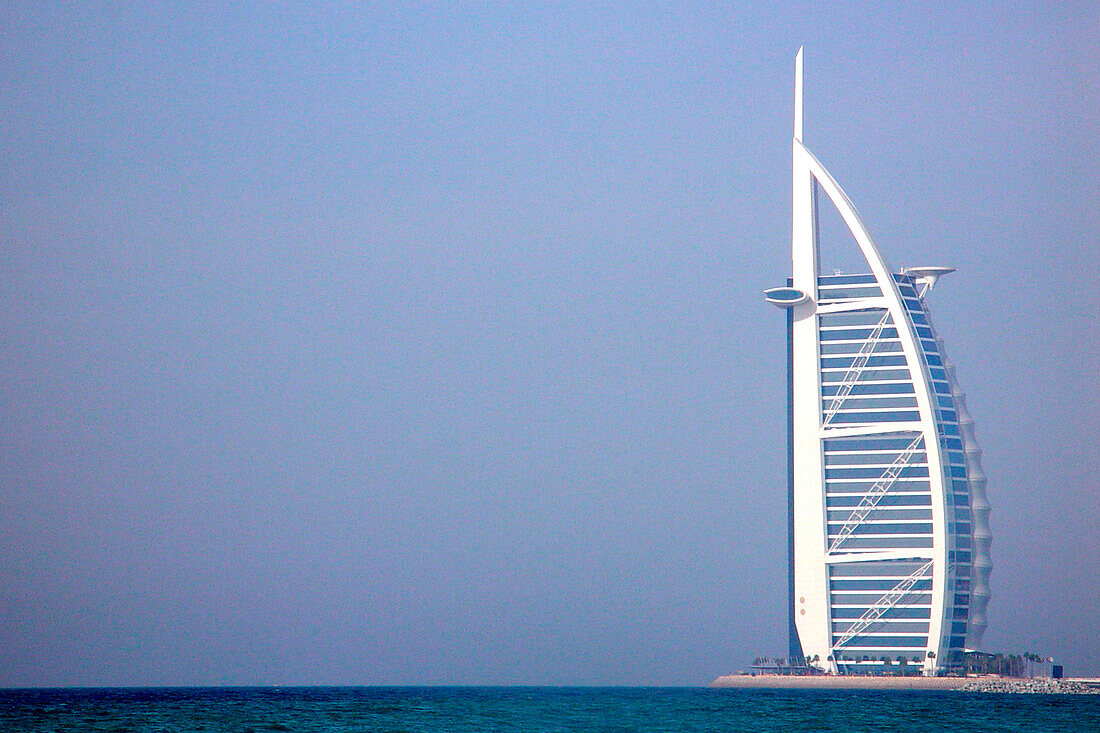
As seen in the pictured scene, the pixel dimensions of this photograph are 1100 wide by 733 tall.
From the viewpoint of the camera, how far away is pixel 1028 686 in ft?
357

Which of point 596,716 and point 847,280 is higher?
point 847,280

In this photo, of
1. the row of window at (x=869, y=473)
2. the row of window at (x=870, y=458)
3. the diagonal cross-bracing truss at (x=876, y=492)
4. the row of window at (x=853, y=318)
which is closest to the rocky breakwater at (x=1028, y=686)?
the diagonal cross-bracing truss at (x=876, y=492)

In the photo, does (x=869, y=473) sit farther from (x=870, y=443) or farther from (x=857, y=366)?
(x=857, y=366)

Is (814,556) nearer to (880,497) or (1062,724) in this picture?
(880,497)

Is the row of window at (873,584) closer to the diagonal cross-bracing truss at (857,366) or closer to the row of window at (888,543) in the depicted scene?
the row of window at (888,543)

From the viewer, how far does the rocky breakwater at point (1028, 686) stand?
10650 cm

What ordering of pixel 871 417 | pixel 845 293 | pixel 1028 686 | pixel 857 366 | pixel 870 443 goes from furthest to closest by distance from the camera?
pixel 845 293, pixel 857 366, pixel 871 417, pixel 870 443, pixel 1028 686

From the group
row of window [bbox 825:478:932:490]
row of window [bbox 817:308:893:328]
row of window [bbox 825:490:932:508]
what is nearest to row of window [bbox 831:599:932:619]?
row of window [bbox 825:490:932:508]

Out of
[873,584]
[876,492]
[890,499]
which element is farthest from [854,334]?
A: [873,584]

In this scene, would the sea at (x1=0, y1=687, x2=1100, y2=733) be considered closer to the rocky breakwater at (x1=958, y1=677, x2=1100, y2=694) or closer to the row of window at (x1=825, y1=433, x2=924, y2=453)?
the rocky breakwater at (x1=958, y1=677, x2=1100, y2=694)

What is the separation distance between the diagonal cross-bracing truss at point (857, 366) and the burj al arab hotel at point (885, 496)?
0.09m

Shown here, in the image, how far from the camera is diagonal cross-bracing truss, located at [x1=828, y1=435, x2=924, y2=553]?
119 metres

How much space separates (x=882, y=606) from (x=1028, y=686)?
42.5 ft

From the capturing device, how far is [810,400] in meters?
123
